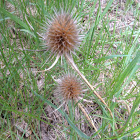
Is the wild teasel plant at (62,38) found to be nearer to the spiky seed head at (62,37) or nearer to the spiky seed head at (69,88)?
the spiky seed head at (62,37)

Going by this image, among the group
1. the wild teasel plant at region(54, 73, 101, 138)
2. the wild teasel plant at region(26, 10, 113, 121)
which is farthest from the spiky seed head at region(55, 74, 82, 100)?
the wild teasel plant at region(26, 10, 113, 121)

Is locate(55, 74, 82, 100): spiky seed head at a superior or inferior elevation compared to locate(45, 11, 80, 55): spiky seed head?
inferior

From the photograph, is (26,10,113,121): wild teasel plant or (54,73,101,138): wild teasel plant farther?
(54,73,101,138): wild teasel plant

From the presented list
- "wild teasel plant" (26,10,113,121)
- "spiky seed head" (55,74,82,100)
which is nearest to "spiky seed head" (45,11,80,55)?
"wild teasel plant" (26,10,113,121)

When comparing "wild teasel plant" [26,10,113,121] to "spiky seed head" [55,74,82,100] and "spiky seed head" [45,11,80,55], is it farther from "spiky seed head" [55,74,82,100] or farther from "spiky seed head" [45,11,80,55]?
"spiky seed head" [55,74,82,100]

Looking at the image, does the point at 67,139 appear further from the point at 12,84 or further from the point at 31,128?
the point at 12,84

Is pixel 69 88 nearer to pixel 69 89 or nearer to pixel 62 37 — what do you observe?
pixel 69 89

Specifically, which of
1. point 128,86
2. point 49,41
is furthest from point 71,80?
point 128,86

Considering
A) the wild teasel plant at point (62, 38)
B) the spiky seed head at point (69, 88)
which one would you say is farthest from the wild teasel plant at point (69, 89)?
the wild teasel plant at point (62, 38)

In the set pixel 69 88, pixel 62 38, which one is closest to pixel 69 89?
pixel 69 88
